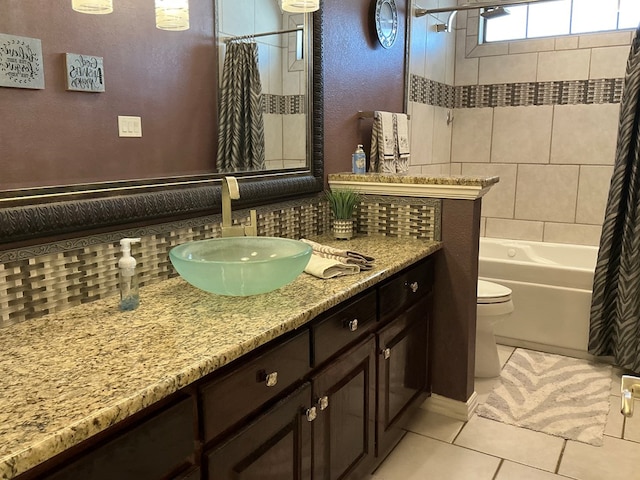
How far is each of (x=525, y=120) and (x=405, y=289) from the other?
248 centimetres

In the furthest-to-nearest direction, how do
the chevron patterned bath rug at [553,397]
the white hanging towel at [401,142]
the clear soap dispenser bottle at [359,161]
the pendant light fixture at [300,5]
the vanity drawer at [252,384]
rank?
the white hanging towel at [401,142]
the clear soap dispenser bottle at [359,161]
the chevron patterned bath rug at [553,397]
the pendant light fixture at [300,5]
the vanity drawer at [252,384]

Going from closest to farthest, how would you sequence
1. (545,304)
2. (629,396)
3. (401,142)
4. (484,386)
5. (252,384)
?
(629,396), (252,384), (484,386), (401,142), (545,304)

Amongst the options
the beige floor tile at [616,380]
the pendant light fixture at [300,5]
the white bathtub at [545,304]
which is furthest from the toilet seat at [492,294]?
the pendant light fixture at [300,5]

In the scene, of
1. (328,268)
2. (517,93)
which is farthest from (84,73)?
(517,93)

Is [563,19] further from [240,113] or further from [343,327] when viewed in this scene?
[343,327]

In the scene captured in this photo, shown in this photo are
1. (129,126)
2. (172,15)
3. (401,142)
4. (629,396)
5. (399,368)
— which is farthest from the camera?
(401,142)

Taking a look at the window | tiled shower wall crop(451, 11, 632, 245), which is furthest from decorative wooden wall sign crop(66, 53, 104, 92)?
tiled shower wall crop(451, 11, 632, 245)

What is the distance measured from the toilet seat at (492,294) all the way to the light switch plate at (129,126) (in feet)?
6.10

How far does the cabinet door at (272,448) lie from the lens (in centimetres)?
124

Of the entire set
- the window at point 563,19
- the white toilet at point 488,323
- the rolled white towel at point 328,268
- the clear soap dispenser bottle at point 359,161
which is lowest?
the white toilet at point 488,323

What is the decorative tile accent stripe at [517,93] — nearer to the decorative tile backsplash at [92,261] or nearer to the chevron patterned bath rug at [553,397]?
the decorative tile backsplash at [92,261]

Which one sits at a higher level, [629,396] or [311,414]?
[629,396]

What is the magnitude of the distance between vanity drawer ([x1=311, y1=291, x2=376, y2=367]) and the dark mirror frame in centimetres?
57

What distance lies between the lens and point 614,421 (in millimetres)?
2471
